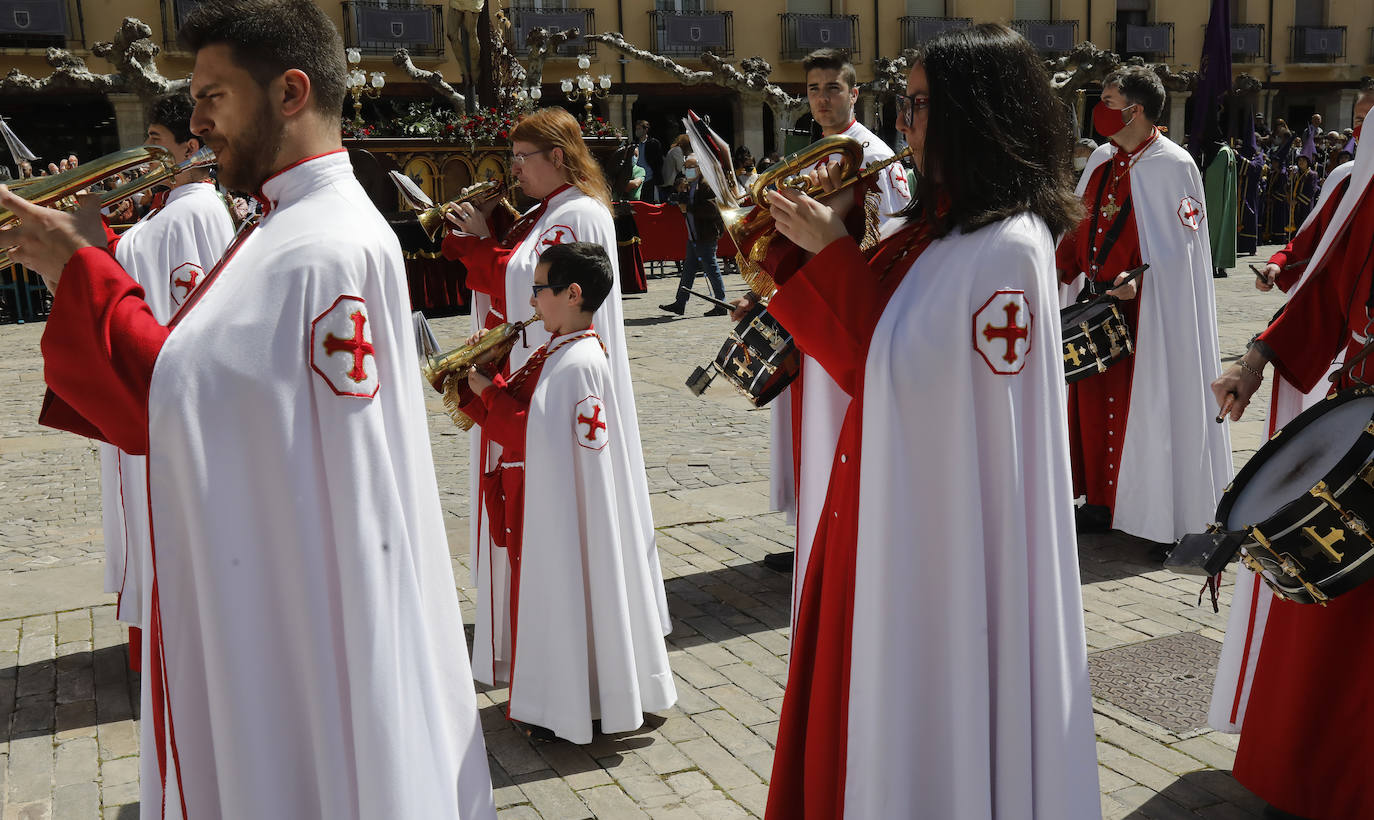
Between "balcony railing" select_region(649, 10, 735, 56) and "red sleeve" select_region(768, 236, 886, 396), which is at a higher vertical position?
"balcony railing" select_region(649, 10, 735, 56)

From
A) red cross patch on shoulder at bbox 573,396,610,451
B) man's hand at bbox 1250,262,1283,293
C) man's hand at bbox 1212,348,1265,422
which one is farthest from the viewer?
man's hand at bbox 1250,262,1283,293

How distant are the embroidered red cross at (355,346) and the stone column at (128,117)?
2644 centimetres

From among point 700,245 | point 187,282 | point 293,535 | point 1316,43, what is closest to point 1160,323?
point 187,282

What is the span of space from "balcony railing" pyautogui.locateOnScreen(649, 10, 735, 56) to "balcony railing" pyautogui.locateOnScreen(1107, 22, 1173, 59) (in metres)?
13.7

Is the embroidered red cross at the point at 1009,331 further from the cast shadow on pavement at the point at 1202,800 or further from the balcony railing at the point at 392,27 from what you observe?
the balcony railing at the point at 392,27

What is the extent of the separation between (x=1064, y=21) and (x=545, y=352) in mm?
38516

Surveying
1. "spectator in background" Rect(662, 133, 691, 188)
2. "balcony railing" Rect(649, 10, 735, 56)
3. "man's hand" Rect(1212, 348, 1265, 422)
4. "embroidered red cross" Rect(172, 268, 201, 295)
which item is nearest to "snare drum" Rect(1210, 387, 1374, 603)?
"man's hand" Rect(1212, 348, 1265, 422)

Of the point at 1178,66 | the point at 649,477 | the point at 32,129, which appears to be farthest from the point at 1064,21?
the point at 649,477

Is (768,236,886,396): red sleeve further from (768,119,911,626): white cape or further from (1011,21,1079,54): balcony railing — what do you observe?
(1011,21,1079,54): balcony railing

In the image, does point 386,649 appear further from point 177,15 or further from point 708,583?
point 177,15

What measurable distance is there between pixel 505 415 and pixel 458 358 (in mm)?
248

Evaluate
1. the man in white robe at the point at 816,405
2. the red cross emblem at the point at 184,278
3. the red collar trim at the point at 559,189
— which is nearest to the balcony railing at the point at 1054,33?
the man in white robe at the point at 816,405

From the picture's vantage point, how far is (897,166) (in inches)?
226

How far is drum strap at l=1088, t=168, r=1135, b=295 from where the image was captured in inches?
249
